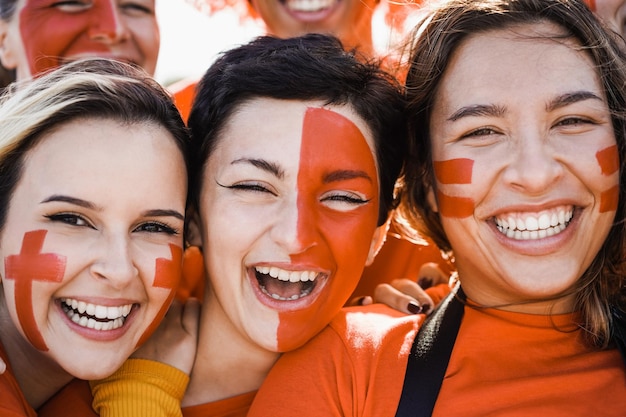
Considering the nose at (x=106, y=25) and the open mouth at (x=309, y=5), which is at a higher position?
the open mouth at (x=309, y=5)

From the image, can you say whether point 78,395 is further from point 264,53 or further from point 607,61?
point 607,61

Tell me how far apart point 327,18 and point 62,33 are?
1331 millimetres

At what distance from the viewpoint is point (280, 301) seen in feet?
8.30

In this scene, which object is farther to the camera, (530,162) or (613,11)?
(613,11)

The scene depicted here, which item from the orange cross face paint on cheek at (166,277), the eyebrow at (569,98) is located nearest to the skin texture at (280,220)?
the orange cross face paint on cheek at (166,277)

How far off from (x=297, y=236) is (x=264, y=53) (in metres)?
0.73

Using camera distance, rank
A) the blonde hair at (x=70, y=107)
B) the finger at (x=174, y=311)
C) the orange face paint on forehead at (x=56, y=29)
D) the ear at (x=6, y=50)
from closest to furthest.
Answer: the blonde hair at (x=70, y=107) < the finger at (x=174, y=311) < the orange face paint on forehead at (x=56, y=29) < the ear at (x=6, y=50)

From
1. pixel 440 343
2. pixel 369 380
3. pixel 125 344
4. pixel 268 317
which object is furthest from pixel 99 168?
pixel 440 343

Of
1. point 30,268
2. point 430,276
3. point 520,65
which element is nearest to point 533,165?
point 520,65

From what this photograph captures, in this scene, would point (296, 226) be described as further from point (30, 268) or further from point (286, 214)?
point (30, 268)

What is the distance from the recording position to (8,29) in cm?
370

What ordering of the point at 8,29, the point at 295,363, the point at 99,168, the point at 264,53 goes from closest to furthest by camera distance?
1. the point at 99,168
2. the point at 295,363
3. the point at 264,53
4. the point at 8,29

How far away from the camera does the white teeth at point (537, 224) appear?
247cm

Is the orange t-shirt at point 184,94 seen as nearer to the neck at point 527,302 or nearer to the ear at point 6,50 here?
the ear at point 6,50
